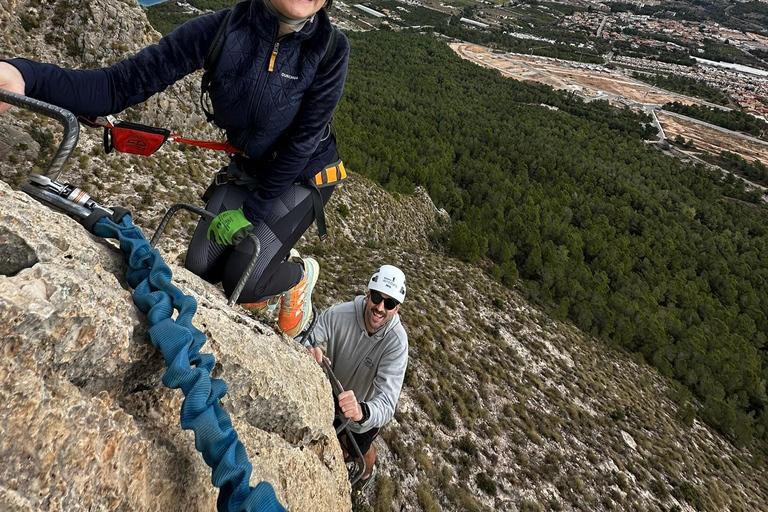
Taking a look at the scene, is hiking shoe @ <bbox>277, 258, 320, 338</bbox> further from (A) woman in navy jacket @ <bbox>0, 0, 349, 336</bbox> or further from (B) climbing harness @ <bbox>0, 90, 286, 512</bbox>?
(B) climbing harness @ <bbox>0, 90, 286, 512</bbox>

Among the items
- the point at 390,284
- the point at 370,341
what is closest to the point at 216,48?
the point at 390,284

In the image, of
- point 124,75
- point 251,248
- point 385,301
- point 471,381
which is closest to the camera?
point 124,75

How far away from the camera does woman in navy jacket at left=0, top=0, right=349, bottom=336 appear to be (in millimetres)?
2320

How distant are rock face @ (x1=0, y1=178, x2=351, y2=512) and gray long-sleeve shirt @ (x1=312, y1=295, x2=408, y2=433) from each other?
67.4 inches

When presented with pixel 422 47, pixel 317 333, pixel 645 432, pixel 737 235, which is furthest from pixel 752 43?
pixel 317 333

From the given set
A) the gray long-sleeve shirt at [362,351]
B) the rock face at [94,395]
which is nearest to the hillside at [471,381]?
the rock face at [94,395]

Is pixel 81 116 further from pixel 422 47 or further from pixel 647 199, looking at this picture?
pixel 422 47

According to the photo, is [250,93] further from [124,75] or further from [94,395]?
[94,395]

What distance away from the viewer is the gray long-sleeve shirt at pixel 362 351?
152 inches

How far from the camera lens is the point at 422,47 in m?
101

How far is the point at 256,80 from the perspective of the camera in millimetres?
2566

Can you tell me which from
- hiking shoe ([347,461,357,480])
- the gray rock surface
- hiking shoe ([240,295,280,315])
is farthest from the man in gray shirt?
the gray rock surface

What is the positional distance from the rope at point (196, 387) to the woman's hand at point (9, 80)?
839 mm

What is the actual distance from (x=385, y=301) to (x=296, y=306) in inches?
34.8
